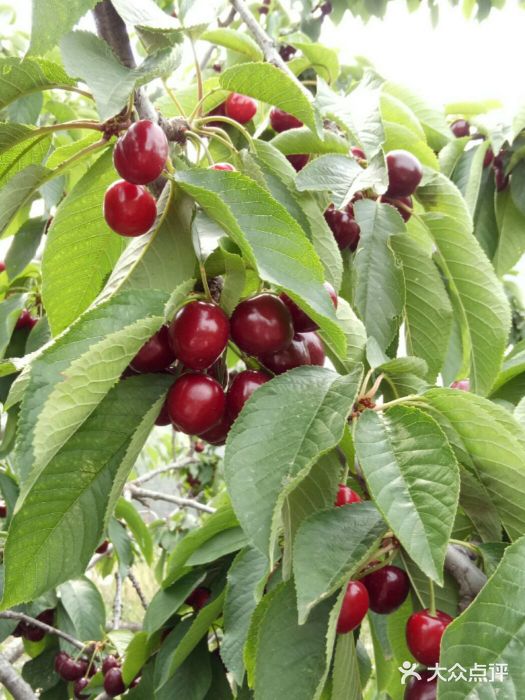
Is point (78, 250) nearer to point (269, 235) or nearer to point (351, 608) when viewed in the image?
point (269, 235)

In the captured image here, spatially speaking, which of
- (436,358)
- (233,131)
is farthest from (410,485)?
(233,131)

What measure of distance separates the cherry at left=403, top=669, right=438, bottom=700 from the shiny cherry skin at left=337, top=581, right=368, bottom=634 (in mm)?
106

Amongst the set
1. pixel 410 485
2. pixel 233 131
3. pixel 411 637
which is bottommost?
pixel 411 637

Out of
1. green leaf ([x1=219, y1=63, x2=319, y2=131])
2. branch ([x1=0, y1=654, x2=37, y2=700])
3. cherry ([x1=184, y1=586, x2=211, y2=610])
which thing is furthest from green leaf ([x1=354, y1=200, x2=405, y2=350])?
branch ([x1=0, y1=654, x2=37, y2=700])

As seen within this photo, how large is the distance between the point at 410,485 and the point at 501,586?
0.11 m

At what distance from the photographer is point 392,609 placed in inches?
32.7

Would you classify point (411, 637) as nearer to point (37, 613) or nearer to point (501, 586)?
point (501, 586)

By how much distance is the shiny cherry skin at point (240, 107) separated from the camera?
107 centimetres

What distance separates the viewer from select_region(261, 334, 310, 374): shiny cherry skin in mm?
755

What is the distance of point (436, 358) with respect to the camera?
3.41ft

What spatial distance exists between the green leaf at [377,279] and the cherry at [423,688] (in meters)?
0.40

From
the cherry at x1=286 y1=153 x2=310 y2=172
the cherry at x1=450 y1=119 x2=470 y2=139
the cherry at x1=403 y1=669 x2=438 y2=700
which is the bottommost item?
the cherry at x1=403 y1=669 x2=438 y2=700

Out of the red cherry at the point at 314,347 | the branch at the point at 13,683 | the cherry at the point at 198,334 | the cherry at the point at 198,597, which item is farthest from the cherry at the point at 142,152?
the branch at the point at 13,683

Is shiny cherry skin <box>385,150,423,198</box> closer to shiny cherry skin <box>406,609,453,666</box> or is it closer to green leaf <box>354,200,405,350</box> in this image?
green leaf <box>354,200,405,350</box>
